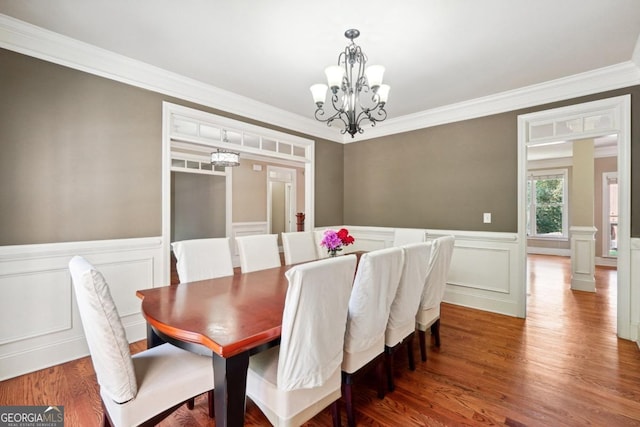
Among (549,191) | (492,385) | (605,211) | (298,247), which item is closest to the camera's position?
(492,385)

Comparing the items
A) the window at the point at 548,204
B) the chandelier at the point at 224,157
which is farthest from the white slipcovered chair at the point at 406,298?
the window at the point at 548,204

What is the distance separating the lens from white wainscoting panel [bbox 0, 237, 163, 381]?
2186 mm

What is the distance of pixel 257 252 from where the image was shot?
8.90 ft

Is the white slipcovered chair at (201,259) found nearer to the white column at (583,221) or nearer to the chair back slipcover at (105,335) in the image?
the chair back slipcover at (105,335)

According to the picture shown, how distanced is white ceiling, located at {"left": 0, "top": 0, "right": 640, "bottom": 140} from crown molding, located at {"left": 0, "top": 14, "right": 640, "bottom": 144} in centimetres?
10

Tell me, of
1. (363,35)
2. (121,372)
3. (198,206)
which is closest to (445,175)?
(363,35)

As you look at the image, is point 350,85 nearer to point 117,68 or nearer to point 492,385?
point 117,68

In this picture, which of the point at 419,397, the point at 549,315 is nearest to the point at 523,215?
the point at 549,315

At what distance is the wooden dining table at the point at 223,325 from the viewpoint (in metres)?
1.20

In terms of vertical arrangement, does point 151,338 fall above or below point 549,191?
below

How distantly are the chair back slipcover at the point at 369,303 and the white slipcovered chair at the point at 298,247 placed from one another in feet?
4.66

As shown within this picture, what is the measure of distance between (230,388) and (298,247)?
1993 millimetres

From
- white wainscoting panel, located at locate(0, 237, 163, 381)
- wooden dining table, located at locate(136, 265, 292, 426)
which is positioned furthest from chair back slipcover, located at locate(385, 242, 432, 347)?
white wainscoting panel, located at locate(0, 237, 163, 381)

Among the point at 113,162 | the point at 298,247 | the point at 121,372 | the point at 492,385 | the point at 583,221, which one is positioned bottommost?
the point at 492,385
